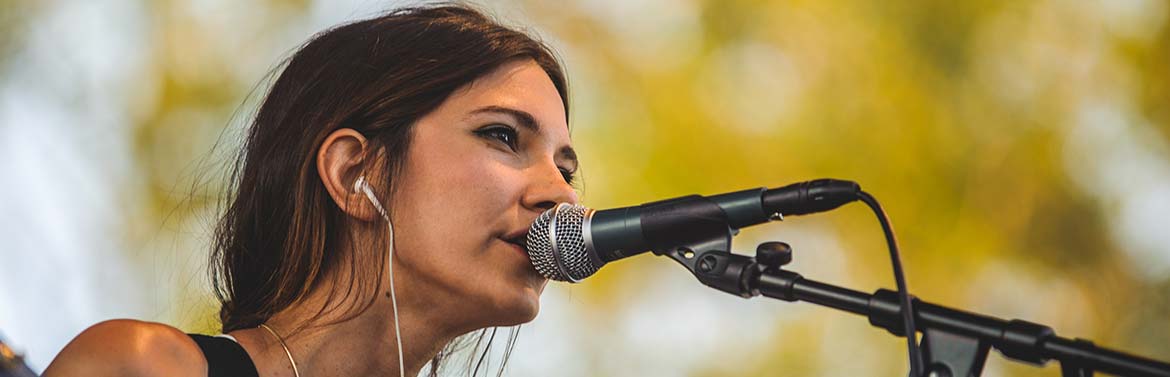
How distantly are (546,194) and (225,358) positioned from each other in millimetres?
580

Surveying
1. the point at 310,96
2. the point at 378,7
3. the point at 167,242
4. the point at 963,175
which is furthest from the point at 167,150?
the point at 963,175

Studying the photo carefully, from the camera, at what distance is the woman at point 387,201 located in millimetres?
2078

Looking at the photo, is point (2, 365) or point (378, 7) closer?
point (2, 365)

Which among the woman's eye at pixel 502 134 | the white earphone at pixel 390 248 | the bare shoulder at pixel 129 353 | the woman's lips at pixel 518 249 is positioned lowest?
the bare shoulder at pixel 129 353

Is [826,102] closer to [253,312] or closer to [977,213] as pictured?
[977,213]

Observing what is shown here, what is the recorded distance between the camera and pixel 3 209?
3182mm

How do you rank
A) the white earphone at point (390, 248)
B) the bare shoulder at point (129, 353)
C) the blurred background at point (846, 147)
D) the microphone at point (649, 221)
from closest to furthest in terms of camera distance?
the microphone at point (649, 221), the bare shoulder at point (129, 353), the white earphone at point (390, 248), the blurred background at point (846, 147)

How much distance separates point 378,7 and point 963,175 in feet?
6.56

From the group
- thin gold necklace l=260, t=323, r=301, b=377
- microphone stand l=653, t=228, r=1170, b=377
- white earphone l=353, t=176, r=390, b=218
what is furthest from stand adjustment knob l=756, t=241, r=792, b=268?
thin gold necklace l=260, t=323, r=301, b=377

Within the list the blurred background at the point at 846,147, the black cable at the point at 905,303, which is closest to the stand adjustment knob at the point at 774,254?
the black cable at the point at 905,303

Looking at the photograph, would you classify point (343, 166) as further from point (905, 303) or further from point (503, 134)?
point (905, 303)

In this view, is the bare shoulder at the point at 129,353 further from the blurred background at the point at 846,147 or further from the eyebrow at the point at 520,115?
the blurred background at the point at 846,147

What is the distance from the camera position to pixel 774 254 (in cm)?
158

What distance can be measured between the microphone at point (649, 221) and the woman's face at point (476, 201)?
0.06 meters
